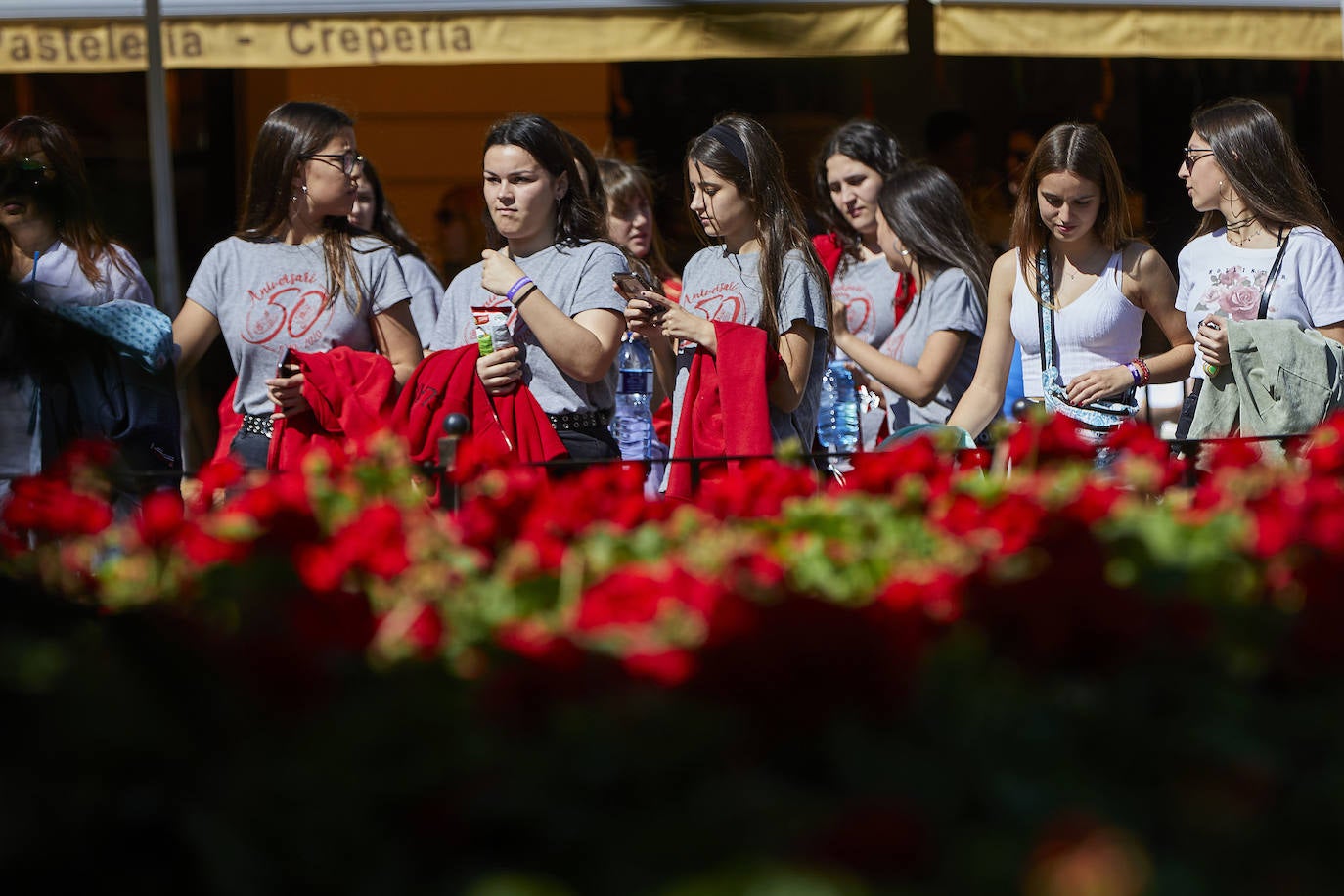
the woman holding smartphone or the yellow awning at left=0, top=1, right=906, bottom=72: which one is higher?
the yellow awning at left=0, top=1, right=906, bottom=72

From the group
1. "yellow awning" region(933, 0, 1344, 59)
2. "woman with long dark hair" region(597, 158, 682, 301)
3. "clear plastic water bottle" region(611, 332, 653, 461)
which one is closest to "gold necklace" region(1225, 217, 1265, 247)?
"clear plastic water bottle" region(611, 332, 653, 461)

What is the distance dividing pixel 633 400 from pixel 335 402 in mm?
1155

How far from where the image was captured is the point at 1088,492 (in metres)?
2.34

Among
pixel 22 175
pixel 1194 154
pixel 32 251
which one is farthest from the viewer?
pixel 1194 154

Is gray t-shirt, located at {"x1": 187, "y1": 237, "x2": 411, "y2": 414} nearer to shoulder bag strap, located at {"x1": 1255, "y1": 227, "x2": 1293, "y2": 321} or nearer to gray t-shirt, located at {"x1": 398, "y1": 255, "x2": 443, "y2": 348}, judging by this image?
gray t-shirt, located at {"x1": 398, "y1": 255, "x2": 443, "y2": 348}

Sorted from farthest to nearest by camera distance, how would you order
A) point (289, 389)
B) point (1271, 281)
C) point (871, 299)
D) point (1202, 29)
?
point (1202, 29)
point (871, 299)
point (1271, 281)
point (289, 389)

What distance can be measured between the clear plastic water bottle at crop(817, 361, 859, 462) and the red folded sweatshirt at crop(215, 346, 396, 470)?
1.56 meters

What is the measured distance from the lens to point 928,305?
16.4 feet

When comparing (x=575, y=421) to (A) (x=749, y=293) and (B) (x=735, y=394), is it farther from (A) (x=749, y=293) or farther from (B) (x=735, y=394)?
(A) (x=749, y=293)

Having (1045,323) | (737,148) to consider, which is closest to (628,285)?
(737,148)

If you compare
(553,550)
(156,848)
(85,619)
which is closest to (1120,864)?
(156,848)

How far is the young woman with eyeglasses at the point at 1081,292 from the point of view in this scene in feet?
14.7

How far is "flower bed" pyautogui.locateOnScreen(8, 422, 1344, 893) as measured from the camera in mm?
1283

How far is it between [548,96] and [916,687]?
25.1ft
